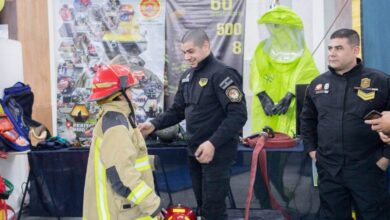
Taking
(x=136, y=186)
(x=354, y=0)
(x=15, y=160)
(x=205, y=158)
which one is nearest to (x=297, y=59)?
(x=354, y=0)

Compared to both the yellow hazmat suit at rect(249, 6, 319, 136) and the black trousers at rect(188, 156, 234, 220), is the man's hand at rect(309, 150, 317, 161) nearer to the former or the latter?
the black trousers at rect(188, 156, 234, 220)

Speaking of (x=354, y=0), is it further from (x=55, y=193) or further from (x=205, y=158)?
(x=55, y=193)

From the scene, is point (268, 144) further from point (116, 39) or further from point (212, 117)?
point (116, 39)

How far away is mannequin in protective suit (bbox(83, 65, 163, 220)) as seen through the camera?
1.88m

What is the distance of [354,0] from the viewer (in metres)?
3.59

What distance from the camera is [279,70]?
383 centimetres

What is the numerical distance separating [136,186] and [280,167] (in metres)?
1.74

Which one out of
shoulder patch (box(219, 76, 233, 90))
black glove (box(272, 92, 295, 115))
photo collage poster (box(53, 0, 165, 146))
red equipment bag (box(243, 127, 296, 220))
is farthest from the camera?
photo collage poster (box(53, 0, 165, 146))

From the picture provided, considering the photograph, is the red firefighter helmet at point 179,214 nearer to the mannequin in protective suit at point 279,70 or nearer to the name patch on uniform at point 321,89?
the name patch on uniform at point 321,89

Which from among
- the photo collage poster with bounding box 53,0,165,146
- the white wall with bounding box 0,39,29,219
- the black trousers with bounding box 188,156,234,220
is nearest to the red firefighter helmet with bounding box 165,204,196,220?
the black trousers with bounding box 188,156,234,220

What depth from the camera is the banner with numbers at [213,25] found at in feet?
14.3

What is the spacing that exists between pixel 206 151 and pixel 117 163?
2.21ft

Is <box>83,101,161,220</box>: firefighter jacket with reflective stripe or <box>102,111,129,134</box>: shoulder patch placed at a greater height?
<box>102,111,129,134</box>: shoulder patch

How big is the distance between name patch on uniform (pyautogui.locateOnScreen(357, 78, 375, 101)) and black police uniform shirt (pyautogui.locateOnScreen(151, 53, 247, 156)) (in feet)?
2.23
